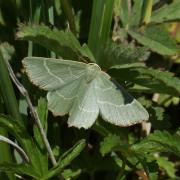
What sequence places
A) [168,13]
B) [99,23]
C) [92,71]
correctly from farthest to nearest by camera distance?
1. [168,13]
2. [99,23]
3. [92,71]

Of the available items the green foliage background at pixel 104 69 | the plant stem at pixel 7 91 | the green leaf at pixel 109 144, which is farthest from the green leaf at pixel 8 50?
the green leaf at pixel 109 144

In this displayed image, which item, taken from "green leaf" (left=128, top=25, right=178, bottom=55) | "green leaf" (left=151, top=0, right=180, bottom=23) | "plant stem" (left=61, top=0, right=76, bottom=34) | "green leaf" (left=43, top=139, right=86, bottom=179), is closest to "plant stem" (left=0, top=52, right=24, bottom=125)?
"green leaf" (left=43, top=139, right=86, bottom=179)

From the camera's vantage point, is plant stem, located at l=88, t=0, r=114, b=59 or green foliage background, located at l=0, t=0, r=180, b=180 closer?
green foliage background, located at l=0, t=0, r=180, b=180

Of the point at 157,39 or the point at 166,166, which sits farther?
the point at 166,166

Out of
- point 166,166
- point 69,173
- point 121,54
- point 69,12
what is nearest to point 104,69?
point 121,54

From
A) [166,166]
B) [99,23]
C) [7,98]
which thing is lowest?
[166,166]

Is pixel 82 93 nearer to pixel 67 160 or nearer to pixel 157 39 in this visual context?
pixel 67 160

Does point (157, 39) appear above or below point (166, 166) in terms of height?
above

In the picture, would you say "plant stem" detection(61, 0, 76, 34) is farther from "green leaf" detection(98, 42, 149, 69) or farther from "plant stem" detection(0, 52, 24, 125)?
"plant stem" detection(0, 52, 24, 125)
